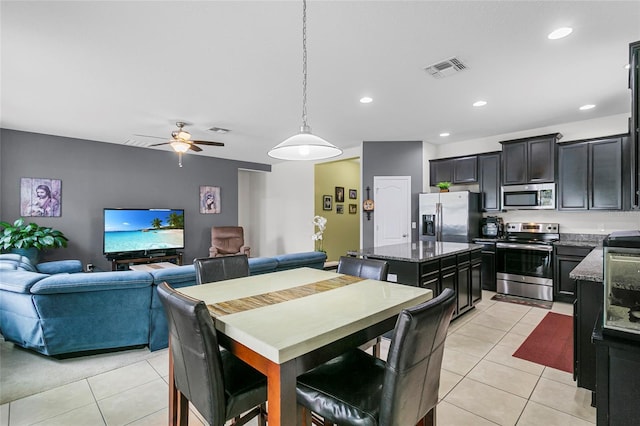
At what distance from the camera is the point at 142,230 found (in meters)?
6.02

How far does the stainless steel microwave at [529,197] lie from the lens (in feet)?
15.5

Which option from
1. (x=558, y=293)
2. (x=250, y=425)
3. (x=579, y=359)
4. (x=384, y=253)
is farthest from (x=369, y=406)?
(x=558, y=293)

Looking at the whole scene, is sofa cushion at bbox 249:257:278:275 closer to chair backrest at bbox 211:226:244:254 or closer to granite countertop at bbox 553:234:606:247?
chair backrest at bbox 211:226:244:254

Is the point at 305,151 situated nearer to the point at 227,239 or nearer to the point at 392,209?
the point at 392,209

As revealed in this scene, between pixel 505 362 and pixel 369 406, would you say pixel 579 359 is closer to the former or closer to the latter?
pixel 505 362

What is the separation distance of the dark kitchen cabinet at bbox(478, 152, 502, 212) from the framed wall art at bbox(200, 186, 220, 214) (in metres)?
5.58

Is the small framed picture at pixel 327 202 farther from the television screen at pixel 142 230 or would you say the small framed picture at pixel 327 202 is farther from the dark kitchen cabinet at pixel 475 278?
the dark kitchen cabinet at pixel 475 278

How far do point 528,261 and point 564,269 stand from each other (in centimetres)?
43

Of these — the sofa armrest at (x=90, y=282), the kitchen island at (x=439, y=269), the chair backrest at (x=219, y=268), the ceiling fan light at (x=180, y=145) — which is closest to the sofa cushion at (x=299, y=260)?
the kitchen island at (x=439, y=269)

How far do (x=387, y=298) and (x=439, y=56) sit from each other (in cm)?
226

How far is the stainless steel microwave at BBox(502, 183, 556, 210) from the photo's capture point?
186 inches

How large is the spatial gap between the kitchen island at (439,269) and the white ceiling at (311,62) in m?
1.84

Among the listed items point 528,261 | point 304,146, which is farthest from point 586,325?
point 528,261

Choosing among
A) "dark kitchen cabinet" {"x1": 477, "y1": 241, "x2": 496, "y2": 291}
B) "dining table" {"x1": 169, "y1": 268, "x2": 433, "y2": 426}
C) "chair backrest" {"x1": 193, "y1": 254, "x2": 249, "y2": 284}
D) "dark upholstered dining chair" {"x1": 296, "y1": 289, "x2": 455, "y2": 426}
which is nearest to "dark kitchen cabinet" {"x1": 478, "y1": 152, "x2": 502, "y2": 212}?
"dark kitchen cabinet" {"x1": 477, "y1": 241, "x2": 496, "y2": 291}
